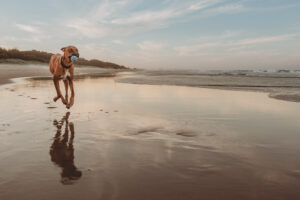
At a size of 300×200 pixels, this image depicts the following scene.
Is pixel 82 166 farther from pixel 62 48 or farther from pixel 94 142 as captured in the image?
pixel 62 48

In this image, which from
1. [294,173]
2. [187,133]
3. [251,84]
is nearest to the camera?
[294,173]

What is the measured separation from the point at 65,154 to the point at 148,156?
103 cm

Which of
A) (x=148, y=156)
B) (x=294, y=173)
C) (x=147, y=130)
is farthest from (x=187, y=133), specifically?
(x=294, y=173)

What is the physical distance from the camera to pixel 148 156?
114 inches

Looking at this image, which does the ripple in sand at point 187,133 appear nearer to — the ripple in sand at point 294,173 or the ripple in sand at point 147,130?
the ripple in sand at point 147,130

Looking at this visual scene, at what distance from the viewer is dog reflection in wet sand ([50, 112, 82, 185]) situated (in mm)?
2340

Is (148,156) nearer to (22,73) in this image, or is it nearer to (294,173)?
(294,173)

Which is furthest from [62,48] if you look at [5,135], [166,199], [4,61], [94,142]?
[4,61]

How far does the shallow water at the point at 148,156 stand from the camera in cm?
210

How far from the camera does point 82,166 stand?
2.58m

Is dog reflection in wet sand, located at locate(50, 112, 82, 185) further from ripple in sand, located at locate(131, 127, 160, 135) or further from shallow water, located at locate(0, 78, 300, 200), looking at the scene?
ripple in sand, located at locate(131, 127, 160, 135)

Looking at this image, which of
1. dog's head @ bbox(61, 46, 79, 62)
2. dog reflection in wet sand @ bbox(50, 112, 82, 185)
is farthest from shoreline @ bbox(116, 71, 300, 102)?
dog reflection in wet sand @ bbox(50, 112, 82, 185)

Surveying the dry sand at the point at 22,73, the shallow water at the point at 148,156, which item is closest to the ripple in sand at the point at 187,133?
the shallow water at the point at 148,156

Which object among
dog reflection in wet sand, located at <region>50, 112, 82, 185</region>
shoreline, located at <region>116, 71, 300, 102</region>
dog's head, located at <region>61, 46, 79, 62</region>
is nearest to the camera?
dog reflection in wet sand, located at <region>50, 112, 82, 185</region>
